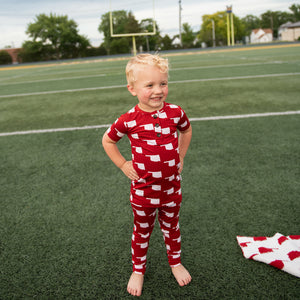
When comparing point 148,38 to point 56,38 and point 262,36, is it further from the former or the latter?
point 262,36

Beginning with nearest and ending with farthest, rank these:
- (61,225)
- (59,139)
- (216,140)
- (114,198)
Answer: (61,225) < (114,198) < (216,140) < (59,139)

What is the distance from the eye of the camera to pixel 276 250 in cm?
176

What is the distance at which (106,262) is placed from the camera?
5.87 feet

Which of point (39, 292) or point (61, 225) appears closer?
point (39, 292)

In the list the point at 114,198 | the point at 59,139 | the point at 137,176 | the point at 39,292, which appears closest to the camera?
the point at 137,176

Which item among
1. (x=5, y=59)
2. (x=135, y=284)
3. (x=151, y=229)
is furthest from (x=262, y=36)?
(x=135, y=284)

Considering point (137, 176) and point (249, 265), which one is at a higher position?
point (137, 176)

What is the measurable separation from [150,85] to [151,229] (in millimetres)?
773

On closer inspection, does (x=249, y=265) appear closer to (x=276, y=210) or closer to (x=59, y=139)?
(x=276, y=210)

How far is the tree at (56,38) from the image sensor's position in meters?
45.1

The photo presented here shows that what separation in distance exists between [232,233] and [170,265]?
52 cm

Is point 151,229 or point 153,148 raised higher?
point 153,148

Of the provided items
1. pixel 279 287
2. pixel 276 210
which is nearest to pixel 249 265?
pixel 279 287

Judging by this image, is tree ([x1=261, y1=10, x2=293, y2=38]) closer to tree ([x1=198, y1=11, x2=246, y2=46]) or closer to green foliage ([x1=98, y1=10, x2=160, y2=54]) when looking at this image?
tree ([x1=198, y1=11, x2=246, y2=46])
